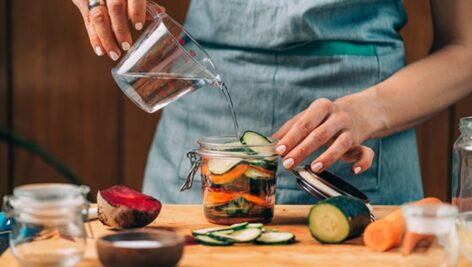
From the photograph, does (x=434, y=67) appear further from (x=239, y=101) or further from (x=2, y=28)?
(x=2, y=28)

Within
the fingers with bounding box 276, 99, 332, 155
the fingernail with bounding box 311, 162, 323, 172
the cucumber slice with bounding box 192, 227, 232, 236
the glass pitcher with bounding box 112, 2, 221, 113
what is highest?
the glass pitcher with bounding box 112, 2, 221, 113

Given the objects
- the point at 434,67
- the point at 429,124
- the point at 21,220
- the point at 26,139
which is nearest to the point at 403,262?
the point at 21,220

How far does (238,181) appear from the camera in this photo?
5.43ft

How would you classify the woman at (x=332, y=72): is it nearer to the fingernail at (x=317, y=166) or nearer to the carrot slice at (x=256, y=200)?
the fingernail at (x=317, y=166)

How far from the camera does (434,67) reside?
2121 mm

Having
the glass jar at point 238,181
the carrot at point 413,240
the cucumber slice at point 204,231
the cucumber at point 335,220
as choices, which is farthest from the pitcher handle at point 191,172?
the carrot at point 413,240

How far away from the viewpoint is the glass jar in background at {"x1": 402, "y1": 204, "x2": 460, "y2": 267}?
1291mm

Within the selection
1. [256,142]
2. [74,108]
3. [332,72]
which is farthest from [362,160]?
[74,108]

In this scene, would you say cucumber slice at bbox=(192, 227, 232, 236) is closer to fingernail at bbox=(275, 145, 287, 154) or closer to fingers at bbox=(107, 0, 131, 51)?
fingernail at bbox=(275, 145, 287, 154)

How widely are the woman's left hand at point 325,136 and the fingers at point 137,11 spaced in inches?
13.9

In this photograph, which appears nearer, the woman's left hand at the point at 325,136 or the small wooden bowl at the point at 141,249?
the small wooden bowl at the point at 141,249

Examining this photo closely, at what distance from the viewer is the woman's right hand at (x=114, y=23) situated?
68.9 inches

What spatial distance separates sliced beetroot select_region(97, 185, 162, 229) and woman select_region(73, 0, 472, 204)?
1.84 feet

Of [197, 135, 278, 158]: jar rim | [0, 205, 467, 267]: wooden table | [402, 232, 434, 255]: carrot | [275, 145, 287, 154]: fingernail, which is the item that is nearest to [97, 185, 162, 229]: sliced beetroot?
[0, 205, 467, 267]: wooden table
